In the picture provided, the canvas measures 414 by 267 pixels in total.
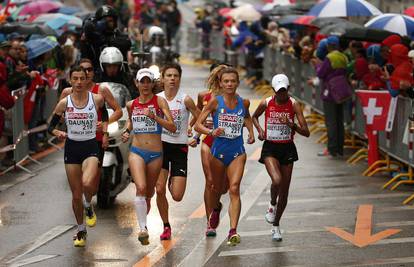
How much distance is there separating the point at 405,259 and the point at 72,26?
18.5 meters

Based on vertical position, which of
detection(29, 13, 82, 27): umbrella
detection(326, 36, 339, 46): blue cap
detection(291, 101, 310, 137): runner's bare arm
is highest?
detection(291, 101, 310, 137): runner's bare arm

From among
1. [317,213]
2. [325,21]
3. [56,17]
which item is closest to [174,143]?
[317,213]

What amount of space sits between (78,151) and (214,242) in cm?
180

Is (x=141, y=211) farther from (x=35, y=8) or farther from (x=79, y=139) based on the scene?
(x=35, y=8)

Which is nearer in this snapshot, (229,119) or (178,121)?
(229,119)

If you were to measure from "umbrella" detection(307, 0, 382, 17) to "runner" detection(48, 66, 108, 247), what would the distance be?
10.9 metres

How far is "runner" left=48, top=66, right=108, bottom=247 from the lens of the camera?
14547 mm

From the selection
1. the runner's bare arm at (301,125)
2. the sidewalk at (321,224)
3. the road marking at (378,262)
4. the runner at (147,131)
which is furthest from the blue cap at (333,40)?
the road marking at (378,262)

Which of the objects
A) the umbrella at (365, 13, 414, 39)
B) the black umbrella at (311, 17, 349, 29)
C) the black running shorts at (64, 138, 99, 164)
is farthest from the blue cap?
the black running shorts at (64, 138, 99, 164)

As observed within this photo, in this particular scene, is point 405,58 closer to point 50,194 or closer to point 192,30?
point 50,194

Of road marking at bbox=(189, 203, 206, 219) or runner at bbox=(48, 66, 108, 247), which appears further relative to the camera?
road marking at bbox=(189, 203, 206, 219)

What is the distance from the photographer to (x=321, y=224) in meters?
15.8

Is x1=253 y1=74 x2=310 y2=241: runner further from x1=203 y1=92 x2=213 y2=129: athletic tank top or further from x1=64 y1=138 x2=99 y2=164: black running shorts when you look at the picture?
x1=64 y1=138 x2=99 y2=164: black running shorts

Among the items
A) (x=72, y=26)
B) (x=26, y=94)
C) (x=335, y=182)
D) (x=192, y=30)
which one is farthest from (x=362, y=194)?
(x=192, y=30)
